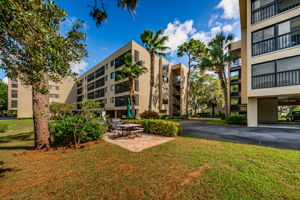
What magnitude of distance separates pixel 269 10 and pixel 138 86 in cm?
1870

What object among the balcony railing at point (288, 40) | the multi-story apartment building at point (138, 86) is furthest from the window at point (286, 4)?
the multi-story apartment building at point (138, 86)

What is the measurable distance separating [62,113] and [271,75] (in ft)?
57.7

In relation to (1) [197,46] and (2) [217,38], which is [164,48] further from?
(1) [197,46]

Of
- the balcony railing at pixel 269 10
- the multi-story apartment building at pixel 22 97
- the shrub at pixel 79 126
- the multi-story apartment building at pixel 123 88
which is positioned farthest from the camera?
the multi-story apartment building at pixel 22 97

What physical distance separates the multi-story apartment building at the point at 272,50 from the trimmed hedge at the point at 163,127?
9109mm

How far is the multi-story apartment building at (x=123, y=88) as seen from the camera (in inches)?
891

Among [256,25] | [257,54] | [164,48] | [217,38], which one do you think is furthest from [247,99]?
[164,48]

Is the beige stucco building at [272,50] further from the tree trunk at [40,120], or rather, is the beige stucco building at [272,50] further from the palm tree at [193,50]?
the tree trunk at [40,120]

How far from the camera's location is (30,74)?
3600 mm

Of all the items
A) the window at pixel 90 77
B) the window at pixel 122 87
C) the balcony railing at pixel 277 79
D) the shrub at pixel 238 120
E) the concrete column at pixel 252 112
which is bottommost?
the shrub at pixel 238 120

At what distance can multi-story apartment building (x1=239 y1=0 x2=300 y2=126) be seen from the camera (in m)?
9.98

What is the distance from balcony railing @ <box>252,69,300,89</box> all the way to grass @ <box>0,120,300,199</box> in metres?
8.68

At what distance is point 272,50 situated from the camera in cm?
1091

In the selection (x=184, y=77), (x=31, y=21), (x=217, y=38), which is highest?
(x=217, y=38)
